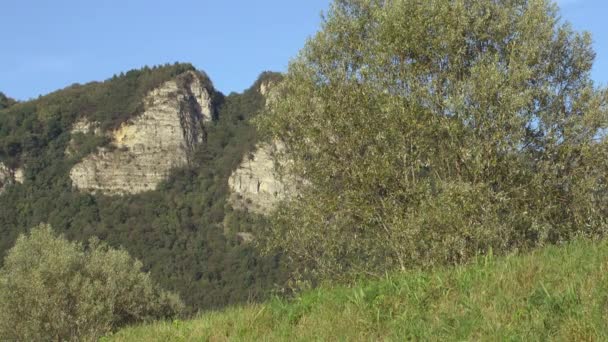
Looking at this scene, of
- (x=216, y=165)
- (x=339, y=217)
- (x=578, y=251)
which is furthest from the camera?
(x=216, y=165)

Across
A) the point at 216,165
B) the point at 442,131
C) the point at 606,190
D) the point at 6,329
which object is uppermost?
the point at 216,165

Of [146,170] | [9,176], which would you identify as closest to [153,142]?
[146,170]

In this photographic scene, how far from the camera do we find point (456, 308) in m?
7.83

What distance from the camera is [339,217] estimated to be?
Result: 16156mm

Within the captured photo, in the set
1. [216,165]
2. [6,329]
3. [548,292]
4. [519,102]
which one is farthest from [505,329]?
[216,165]

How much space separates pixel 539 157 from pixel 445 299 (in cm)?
830

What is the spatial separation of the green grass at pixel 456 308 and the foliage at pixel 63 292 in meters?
21.2

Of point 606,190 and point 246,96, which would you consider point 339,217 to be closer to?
point 606,190

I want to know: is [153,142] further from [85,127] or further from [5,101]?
[5,101]

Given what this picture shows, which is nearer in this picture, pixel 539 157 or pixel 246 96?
pixel 539 157

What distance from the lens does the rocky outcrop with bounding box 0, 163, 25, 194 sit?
126m

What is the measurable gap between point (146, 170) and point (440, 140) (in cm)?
13052

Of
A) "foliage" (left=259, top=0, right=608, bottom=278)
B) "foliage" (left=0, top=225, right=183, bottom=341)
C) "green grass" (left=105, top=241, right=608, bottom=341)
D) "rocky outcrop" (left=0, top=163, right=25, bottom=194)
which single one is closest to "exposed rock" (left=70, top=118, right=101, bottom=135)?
"rocky outcrop" (left=0, top=163, right=25, bottom=194)

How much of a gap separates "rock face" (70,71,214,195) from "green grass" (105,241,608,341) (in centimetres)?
12588
